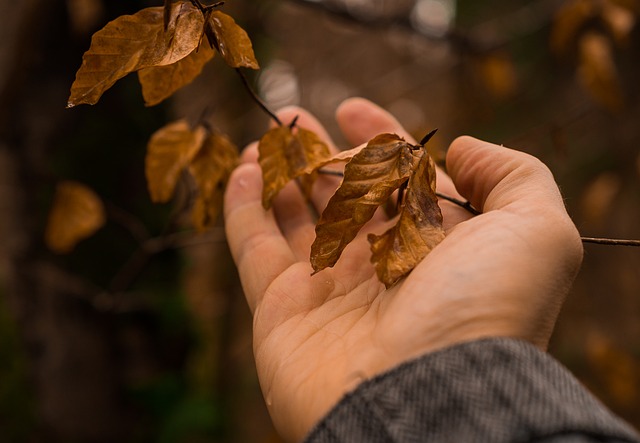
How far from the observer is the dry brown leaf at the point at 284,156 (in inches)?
34.3

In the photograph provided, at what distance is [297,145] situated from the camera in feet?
2.89

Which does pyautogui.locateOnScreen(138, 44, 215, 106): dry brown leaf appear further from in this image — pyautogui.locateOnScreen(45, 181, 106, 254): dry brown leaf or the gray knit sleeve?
pyautogui.locateOnScreen(45, 181, 106, 254): dry brown leaf

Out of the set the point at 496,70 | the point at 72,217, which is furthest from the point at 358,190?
the point at 496,70

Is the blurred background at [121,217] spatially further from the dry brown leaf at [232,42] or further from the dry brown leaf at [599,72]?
the dry brown leaf at [232,42]

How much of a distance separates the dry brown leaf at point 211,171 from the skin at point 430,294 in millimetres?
118

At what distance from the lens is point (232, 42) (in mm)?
675

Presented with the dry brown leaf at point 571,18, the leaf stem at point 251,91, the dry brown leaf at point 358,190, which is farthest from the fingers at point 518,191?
the dry brown leaf at point 571,18

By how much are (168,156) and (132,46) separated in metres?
0.34

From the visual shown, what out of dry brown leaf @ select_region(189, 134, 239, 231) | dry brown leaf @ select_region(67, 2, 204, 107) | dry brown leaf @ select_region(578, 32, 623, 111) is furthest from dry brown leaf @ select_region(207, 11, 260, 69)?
dry brown leaf @ select_region(578, 32, 623, 111)

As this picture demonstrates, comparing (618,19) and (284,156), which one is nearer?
(284,156)

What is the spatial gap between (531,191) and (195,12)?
494 millimetres

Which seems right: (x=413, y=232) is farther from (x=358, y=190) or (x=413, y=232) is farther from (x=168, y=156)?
(x=168, y=156)

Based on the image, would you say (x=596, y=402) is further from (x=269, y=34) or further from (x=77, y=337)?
(x=269, y=34)

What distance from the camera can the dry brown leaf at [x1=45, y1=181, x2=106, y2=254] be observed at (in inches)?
49.2
